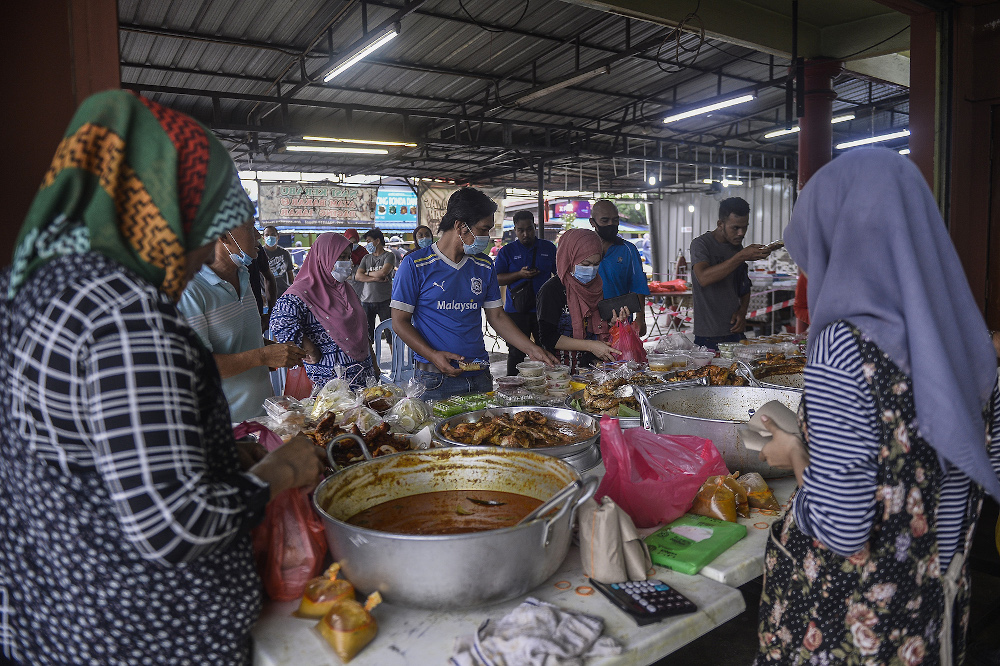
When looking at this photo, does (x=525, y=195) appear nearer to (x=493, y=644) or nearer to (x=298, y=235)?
(x=298, y=235)

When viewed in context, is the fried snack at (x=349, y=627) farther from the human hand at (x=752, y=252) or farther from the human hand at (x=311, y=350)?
the human hand at (x=752, y=252)

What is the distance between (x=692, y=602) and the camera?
1265mm

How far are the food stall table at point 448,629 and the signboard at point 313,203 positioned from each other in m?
13.7

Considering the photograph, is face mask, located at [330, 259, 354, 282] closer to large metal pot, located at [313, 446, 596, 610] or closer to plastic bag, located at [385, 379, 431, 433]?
plastic bag, located at [385, 379, 431, 433]

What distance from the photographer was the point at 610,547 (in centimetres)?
134

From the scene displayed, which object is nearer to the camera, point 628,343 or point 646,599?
point 646,599

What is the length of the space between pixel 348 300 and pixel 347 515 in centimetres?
266

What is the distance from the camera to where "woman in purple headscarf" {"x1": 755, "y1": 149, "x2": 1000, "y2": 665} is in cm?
113

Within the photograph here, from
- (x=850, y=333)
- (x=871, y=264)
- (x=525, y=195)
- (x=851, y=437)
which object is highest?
(x=525, y=195)

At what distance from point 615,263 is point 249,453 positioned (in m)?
3.96

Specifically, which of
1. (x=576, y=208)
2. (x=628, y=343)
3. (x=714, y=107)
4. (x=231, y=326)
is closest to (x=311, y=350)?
(x=231, y=326)

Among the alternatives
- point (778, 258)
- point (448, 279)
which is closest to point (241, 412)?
point (448, 279)

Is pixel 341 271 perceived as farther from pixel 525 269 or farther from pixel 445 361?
pixel 525 269

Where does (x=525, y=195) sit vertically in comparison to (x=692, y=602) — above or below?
above
